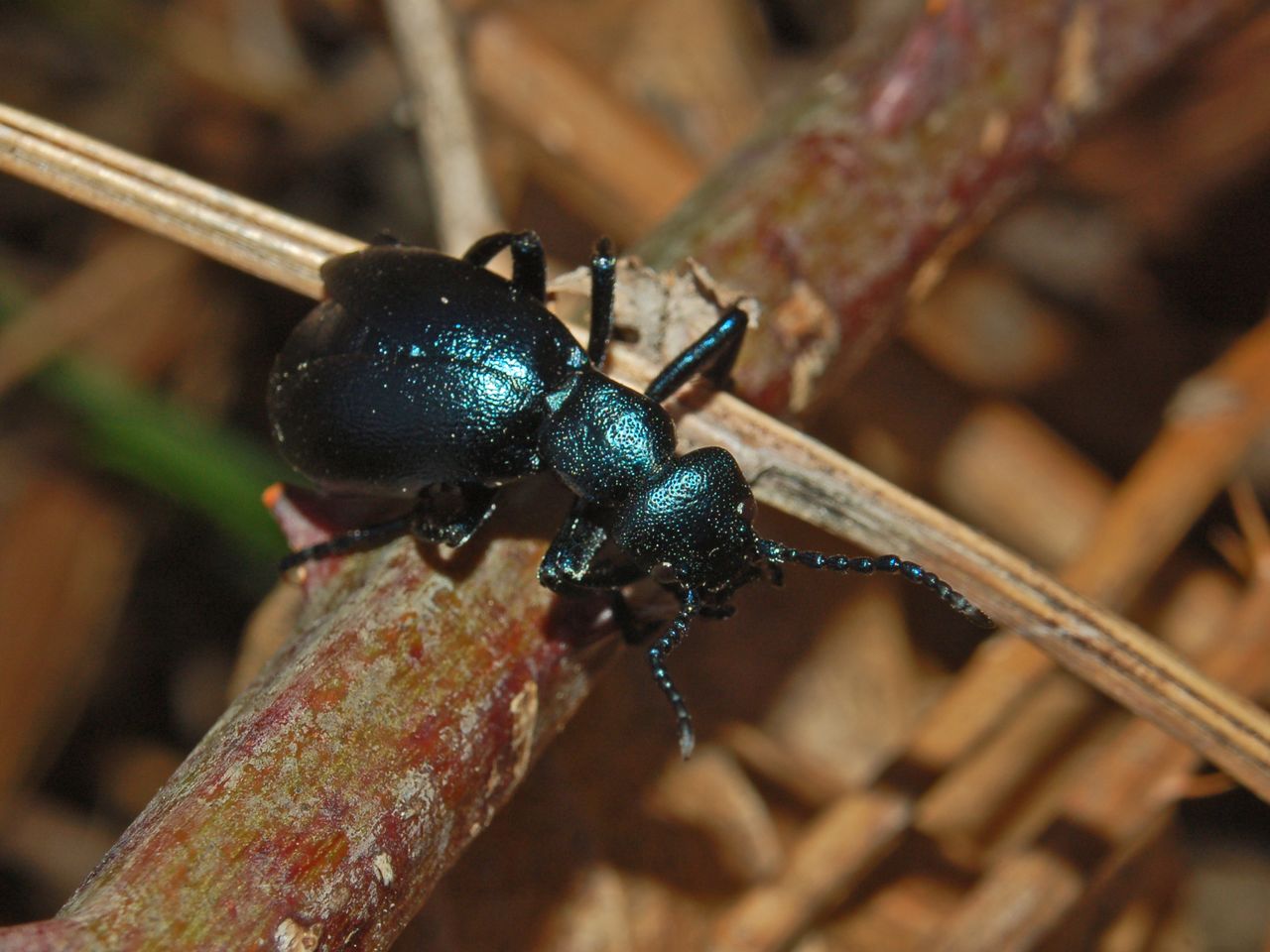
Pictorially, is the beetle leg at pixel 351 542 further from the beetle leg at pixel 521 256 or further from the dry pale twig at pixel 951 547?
the beetle leg at pixel 521 256

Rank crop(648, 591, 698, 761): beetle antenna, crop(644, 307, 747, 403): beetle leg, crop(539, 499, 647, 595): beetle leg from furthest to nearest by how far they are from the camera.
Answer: crop(648, 591, 698, 761): beetle antenna, crop(644, 307, 747, 403): beetle leg, crop(539, 499, 647, 595): beetle leg

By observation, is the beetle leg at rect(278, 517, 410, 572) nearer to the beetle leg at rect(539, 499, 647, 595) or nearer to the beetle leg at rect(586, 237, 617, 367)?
the beetle leg at rect(539, 499, 647, 595)

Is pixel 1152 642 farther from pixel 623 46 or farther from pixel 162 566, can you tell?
pixel 162 566

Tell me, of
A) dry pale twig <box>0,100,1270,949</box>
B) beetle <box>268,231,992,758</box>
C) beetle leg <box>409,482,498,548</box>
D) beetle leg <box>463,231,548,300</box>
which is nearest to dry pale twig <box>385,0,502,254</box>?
beetle leg <box>463,231,548,300</box>

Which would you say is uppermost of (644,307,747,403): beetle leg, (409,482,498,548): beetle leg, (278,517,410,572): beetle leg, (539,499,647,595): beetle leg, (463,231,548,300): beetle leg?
(644,307,747,403): beetle leg

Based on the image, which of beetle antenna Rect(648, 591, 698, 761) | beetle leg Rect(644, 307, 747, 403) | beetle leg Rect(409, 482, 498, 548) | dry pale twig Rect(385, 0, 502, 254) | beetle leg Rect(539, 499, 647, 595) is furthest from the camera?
dry pale twig Rect(385, 0, 502, 254)

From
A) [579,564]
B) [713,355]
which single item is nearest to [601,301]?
[713,355]

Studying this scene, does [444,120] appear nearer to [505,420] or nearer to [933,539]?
[505,420]
